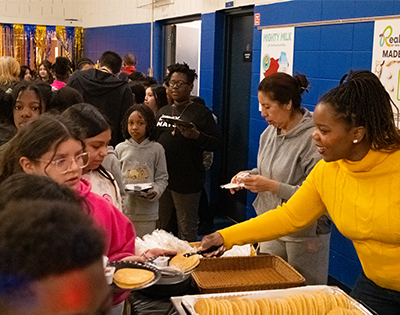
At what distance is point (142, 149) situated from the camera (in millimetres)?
3699

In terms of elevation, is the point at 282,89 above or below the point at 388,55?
below

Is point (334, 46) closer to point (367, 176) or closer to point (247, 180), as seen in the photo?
point (247, 180)

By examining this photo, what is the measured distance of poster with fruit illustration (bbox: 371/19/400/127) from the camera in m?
3.34

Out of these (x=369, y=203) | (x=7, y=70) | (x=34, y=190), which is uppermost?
(x=7, y=70)

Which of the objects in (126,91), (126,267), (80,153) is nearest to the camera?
(126,267)

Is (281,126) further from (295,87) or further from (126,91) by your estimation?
(126,91)

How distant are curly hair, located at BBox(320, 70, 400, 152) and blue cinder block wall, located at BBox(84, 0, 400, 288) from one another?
5.61 feet

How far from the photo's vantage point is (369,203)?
189 centimetres

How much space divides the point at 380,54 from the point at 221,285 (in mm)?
2323

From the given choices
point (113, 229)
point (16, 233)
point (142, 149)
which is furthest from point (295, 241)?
point (16, 233)

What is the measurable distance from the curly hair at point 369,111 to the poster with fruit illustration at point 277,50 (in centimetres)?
261

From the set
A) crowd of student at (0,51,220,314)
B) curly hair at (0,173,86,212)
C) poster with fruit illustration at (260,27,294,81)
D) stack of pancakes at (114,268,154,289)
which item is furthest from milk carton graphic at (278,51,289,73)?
curly hair at (0,173,86,212)

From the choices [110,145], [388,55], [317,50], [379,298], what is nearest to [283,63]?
[317,50]

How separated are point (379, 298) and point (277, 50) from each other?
3.16 m
